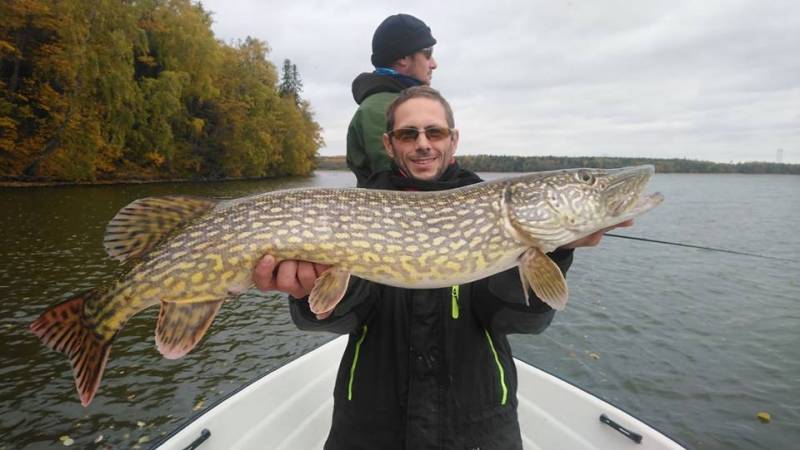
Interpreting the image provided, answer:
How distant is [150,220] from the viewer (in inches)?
72.2

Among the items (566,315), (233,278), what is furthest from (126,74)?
(233,278)

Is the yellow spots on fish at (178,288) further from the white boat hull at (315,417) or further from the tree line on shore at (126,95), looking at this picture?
the tree line on shore at (126,95)

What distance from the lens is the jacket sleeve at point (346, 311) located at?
5.65 ft

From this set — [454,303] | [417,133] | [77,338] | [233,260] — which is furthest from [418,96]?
[77,338]

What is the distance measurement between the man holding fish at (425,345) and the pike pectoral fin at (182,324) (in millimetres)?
252

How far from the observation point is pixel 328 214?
5.93ft

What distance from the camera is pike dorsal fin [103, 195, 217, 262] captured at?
1.81m

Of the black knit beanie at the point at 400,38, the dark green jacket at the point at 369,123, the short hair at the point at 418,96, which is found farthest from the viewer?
the black knit beanie at the point at 400,38

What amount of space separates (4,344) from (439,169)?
6.09 meters

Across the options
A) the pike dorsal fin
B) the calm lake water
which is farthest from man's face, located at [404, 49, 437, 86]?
the calm lake water

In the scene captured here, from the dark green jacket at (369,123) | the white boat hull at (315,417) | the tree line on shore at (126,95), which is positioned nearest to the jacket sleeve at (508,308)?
the dark green jacket at (369,123)

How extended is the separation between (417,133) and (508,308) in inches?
33.1

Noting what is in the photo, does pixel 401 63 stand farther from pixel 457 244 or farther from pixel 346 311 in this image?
pixel 346 311

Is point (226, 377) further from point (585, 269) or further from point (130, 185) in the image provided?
point (130, 185)
